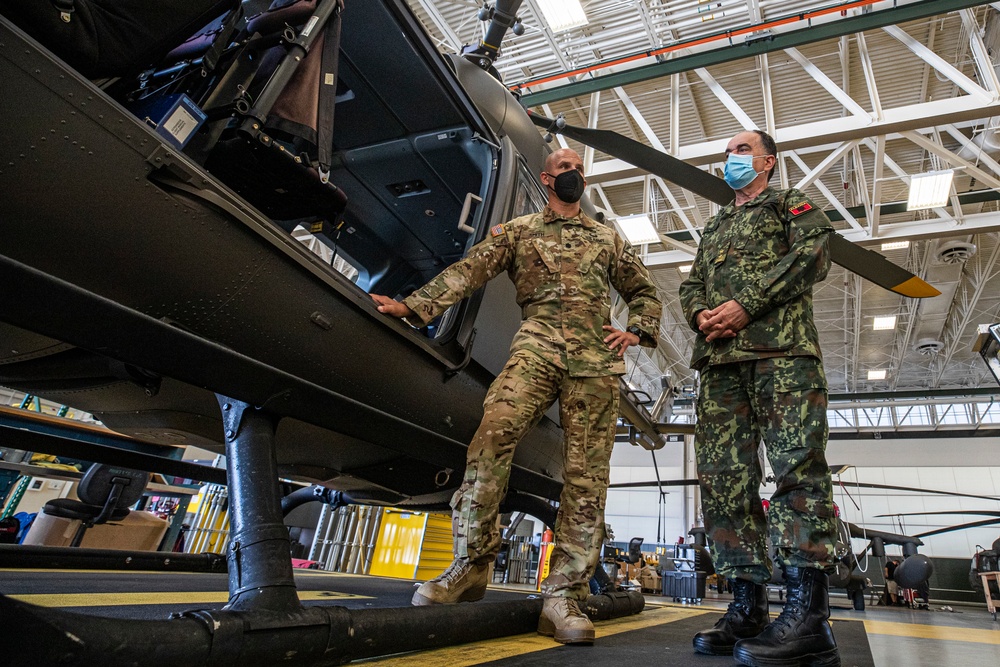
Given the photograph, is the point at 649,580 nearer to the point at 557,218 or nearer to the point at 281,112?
the point at 557,218

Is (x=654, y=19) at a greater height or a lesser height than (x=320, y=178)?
greater

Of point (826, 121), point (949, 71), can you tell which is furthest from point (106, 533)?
point (949, 71)

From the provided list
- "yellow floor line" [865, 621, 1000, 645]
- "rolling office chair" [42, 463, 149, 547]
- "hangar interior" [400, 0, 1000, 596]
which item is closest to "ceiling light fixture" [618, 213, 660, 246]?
"hangar interior" [400, 0, 1000, 596]

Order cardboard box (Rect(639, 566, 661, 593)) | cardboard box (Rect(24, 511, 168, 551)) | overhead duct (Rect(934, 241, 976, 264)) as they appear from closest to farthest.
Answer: cardboard box (Rect(24, 511, 168, 551))
cardboard box (Rect(639, 566, 661, 593))
overhead duct (Rect(934, 241, 976, 264))

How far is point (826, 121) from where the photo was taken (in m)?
6.96

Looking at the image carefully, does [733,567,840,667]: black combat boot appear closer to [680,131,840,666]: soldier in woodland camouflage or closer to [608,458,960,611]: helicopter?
[680,131,840,666]: soldier in woodland camouflage

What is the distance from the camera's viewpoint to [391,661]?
122 centimetres

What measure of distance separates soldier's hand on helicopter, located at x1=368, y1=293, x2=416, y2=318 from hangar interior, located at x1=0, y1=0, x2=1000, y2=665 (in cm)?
109

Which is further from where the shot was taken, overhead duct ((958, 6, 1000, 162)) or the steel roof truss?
overhead duct ((958, 6, 1000, 162))

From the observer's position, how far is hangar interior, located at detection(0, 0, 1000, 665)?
6.55 metres

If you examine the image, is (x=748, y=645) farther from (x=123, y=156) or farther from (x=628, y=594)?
(x=123, y=156)

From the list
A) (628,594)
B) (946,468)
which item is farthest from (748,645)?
(946,468)

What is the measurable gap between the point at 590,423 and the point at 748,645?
756 mm

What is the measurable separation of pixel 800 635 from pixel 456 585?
93 centimetres
